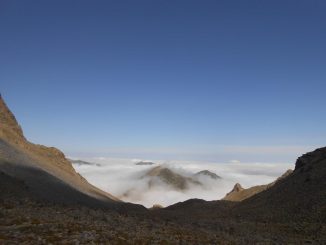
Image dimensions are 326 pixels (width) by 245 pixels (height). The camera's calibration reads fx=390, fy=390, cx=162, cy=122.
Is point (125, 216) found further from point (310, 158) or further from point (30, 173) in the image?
point (310, 158)

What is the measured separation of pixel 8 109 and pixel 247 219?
272 ft

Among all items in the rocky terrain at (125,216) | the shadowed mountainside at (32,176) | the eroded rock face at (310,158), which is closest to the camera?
the rocky terrain at (125,216)

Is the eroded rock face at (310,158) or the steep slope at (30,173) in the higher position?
the eroded rock face at (310,158)

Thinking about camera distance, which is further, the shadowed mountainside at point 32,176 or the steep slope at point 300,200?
the shadowed mountainside at point 32,176

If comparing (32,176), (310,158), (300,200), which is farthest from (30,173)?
(310,158)

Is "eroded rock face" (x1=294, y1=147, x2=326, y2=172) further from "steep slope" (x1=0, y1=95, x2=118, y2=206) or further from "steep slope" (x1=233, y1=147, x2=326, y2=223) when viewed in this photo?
"steep slope" (x1=0, y1=95, x2=118, y2=206)

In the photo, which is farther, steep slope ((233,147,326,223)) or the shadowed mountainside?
the shadowed mountainside

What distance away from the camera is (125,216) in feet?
126

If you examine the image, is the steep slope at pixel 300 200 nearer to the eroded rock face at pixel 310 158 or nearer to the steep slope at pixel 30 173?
the eroded rock face at pixel 310 158

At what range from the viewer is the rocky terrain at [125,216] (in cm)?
2478

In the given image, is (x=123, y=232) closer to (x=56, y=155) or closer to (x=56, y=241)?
(x=56, y=241)

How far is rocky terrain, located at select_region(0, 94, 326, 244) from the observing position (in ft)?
81.3

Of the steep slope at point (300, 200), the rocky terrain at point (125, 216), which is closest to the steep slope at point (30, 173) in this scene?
the rocky terrain at point (125, 216)

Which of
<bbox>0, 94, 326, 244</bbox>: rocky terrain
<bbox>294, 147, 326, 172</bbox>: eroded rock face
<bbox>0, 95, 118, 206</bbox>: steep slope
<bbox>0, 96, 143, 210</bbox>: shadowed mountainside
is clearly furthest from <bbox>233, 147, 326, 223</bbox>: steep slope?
<bbox>0, 95, 118, 206</bbox>: steep slope
